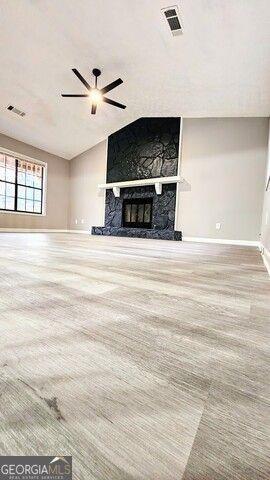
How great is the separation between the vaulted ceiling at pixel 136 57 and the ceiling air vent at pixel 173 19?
2.9 inches

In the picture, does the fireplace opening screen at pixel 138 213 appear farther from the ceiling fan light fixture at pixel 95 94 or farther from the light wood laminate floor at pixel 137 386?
the light wood laminate floor at pixel 137 386

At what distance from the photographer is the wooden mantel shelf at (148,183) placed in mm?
5586

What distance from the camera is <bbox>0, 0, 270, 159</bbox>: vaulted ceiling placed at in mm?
3232

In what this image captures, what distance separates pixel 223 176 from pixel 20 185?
515 centimetres

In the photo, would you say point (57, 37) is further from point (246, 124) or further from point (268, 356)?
point (268, 356)

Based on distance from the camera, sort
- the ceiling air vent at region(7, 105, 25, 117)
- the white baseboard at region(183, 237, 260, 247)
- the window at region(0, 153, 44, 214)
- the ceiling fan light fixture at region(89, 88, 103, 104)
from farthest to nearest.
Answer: the window at region(0, 153, 44, 214), the ceiling air vent at region(7, 105, 25, 117), the white baseboard at region(183, 237, 260, 247), the ceiling fan light fixture at region(89, 88, 103, 104)

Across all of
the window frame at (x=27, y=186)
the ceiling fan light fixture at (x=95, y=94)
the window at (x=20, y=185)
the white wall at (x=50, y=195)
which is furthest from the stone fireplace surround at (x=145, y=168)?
the ceiling fan light fixture at (x=95, y=94)

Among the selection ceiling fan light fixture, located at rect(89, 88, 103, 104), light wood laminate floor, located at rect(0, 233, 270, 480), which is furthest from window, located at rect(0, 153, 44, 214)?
light wood laminate floor, located at rect(0, 233, 270, 480)

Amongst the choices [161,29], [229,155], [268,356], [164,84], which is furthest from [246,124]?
[268,356]

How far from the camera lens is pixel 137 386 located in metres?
0.38

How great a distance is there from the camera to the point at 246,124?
5.05m

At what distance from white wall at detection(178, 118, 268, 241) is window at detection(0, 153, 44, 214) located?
161 inches

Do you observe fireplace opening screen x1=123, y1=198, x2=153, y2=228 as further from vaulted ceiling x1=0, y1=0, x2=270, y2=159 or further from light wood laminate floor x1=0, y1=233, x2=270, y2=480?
light wood laminate floor x1=0, y1=233, x2=270, y2=480

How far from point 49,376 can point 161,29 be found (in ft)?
15.0
